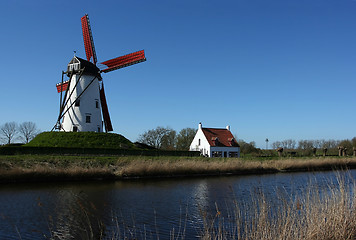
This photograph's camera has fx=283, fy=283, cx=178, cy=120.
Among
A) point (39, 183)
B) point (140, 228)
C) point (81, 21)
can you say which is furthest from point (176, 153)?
point (140, 228)

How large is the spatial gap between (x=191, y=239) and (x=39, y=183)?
45.5 feet

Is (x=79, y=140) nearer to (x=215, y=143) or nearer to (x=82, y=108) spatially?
(x=82, y=108)

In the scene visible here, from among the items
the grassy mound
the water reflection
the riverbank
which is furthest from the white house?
the water reflection

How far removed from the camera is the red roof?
4606 centimetres

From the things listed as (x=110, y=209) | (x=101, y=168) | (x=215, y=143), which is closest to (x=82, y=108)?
(x=101, y=168)

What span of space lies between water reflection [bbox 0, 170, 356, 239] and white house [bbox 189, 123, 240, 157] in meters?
28.7

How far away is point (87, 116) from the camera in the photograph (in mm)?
37594

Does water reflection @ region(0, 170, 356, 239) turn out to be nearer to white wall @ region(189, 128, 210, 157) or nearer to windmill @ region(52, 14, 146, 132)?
windmill @ region(52, 14, 146, 132)

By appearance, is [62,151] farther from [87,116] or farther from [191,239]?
[191,239]

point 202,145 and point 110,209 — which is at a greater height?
point 202,145

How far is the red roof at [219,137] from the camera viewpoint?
1813 inches

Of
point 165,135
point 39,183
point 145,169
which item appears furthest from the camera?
point 165,135

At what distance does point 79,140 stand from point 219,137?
2311 cm

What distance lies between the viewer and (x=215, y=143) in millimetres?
45844
